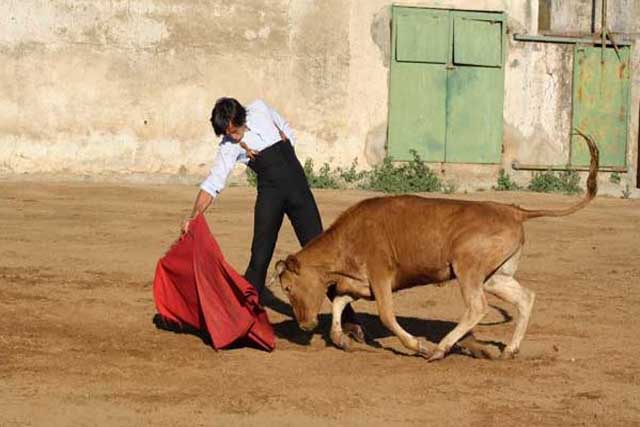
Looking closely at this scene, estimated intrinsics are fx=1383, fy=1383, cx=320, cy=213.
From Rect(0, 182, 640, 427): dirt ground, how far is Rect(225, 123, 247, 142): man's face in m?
1.49

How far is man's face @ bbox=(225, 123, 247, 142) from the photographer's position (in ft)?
31.6

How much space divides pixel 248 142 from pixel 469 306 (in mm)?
2007

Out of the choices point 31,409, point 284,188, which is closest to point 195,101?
point 284,188

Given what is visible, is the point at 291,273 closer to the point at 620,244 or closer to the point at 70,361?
the point at 70,361

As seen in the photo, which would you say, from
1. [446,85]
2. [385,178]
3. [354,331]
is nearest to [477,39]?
[446,85]

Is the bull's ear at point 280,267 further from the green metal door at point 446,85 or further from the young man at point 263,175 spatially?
the green metal door at point 446,85

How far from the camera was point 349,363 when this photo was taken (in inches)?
362

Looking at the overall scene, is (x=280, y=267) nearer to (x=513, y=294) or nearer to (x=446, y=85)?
(x=513, y=294)

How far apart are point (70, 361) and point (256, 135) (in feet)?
6.94

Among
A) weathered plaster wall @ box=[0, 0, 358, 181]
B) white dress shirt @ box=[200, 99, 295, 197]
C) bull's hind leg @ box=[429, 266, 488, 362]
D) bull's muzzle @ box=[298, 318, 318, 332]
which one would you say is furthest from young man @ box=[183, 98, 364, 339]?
weathered plaster wall @ box=[0, 0, 358, 181]

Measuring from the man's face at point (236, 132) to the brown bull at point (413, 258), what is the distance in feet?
2.98

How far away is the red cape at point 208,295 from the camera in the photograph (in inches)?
377

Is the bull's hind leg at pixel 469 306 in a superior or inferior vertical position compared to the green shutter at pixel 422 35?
inferior

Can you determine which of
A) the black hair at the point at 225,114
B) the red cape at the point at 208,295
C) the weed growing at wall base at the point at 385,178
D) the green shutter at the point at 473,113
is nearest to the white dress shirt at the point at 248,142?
the black hair at the point at 225,114
